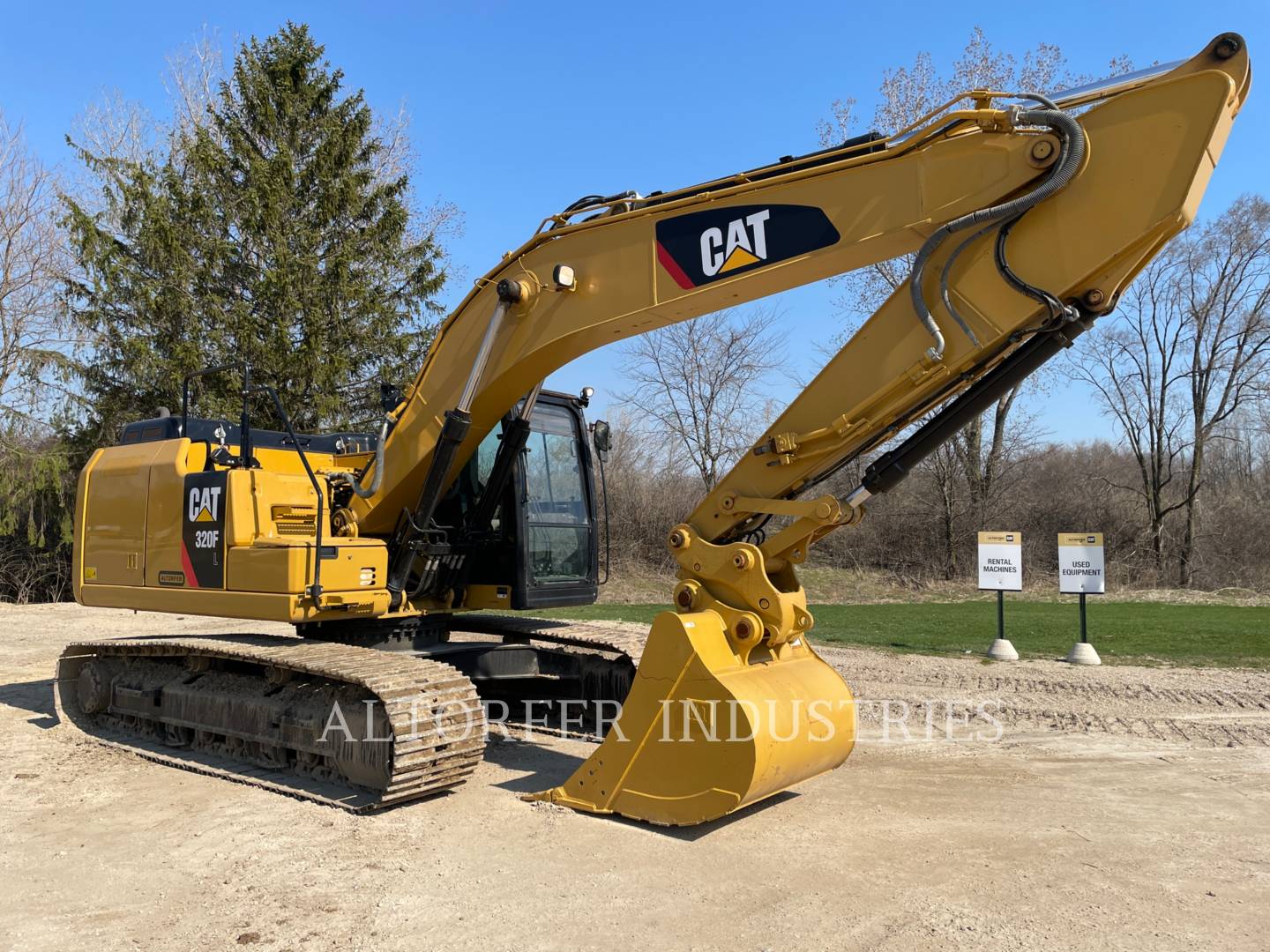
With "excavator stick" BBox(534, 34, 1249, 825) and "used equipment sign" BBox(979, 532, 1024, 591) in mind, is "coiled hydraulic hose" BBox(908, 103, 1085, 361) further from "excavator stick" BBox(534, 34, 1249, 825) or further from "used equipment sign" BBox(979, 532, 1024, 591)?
"used equipment sign" BBox(979, 532, 1024, 591)

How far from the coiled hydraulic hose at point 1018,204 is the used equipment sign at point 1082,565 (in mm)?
8794

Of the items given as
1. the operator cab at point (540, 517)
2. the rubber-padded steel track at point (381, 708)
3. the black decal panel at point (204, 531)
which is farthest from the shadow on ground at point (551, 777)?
the black decal panel at point (204, 531)

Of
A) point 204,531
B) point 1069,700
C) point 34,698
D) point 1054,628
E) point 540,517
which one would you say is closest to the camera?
point 204,531

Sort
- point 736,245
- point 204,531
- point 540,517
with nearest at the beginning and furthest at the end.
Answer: point 736,245 < point 204,531 < point 540,517

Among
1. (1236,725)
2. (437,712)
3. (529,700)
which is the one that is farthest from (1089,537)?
(437,712)

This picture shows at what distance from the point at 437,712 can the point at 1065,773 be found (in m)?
4.39

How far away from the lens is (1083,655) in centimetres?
1172

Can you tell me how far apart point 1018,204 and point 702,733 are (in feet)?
10.2

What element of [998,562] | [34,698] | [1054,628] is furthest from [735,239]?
[1054,628]

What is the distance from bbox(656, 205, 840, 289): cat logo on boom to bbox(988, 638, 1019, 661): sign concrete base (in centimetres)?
835

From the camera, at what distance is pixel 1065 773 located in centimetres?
695

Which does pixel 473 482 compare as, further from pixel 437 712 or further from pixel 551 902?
pixel 551 902

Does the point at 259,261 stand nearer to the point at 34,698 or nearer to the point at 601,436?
the point at 34,698

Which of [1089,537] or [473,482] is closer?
[473,482]
